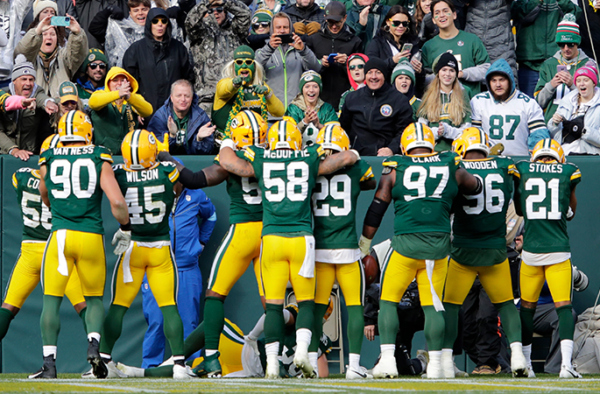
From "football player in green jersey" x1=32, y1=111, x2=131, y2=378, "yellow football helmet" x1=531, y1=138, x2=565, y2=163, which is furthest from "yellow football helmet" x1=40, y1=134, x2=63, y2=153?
"yellow football helmet" x1=531, y1=138, x2=565, y2=163

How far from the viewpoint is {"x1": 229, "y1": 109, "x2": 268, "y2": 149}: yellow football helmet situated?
782cm

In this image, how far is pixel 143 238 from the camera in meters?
7.50

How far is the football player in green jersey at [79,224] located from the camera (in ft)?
23.4

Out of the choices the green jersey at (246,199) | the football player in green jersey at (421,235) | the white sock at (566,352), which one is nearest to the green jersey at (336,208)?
the football player in green jersey at (421,235)

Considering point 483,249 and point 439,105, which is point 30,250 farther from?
point 439,105

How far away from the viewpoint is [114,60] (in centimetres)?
1058

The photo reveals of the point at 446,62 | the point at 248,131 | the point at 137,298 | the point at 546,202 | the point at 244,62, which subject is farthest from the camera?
the point at 446,62

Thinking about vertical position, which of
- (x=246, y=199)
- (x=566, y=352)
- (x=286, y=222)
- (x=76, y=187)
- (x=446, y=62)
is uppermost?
(x=446, y=62)

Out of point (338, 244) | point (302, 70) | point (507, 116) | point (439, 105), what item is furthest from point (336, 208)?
point (302, 70)

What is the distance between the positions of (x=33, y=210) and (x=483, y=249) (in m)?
3.96

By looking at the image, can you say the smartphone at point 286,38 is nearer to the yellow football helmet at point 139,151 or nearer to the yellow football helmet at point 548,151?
the yellow football helmet at point 139,151

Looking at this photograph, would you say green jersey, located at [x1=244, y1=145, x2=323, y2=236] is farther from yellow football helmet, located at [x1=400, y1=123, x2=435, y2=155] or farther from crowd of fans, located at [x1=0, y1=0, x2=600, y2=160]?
crowd of fans, located at [x1=0, y1=0, x2=600, y2=160]

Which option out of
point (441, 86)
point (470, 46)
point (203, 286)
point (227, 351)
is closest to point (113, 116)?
point (203, 286)

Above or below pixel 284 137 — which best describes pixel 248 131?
above
